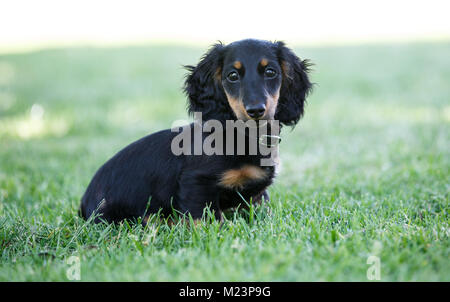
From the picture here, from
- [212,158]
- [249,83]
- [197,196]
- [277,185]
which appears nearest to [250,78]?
[249,83]

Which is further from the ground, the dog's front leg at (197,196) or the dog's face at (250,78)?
the dog's face at (250,78)

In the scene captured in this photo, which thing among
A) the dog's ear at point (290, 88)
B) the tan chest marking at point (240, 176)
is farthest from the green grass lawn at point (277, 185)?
the dog's ear at point (290, 88)

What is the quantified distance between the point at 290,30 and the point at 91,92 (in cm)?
782

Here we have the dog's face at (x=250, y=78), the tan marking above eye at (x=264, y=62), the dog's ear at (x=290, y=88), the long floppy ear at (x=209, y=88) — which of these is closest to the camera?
the dog's face at (x=250, y=78)

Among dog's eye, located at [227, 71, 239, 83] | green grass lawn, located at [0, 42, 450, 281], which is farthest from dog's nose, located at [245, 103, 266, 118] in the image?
green grass lawn, located at [0, 42, 450, 281]

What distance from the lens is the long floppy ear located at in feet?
9.93

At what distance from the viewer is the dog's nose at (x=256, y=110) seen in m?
2.62

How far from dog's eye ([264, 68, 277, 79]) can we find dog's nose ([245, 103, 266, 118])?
1.21ft

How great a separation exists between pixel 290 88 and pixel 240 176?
0.78 m

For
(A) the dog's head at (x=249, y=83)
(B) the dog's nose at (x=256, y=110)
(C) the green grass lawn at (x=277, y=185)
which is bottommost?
(C) the green grass lawn at (x=277, y=185)

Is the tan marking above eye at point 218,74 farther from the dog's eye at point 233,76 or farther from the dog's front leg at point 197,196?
the dog's front leg at point 197,196
